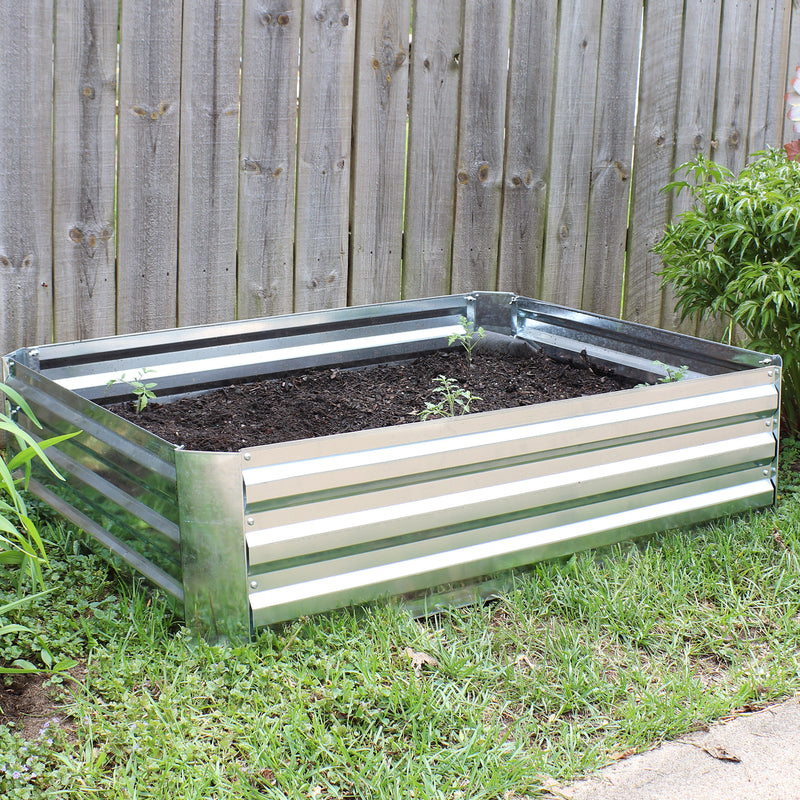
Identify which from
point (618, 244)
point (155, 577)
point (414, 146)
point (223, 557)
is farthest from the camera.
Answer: point (618, 244)

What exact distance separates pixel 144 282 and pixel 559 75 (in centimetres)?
205

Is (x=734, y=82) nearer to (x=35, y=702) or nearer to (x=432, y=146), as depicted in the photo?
(x=432, y=146)

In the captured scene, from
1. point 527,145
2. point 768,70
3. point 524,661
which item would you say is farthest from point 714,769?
point 768,70

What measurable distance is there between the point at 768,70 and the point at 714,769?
390 centimetres

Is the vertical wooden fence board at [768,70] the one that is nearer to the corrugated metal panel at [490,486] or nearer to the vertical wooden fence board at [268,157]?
the corrugated metal panel at [490,486]

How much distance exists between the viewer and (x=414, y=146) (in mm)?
4102

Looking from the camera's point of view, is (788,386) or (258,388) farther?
(788,386)

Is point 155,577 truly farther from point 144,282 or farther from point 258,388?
point 144,282

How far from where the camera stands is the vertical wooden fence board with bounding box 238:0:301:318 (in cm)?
370

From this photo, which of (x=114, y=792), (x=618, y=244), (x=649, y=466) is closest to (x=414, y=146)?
(x=618, y=244)

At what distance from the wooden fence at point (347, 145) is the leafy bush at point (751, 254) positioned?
62cm

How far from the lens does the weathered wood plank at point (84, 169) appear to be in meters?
3.40

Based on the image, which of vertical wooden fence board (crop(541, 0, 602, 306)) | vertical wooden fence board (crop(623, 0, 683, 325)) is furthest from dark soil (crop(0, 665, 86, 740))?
vertical wooden fence board (crop(623, 0, 683, 325))

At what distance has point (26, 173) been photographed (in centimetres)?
342
